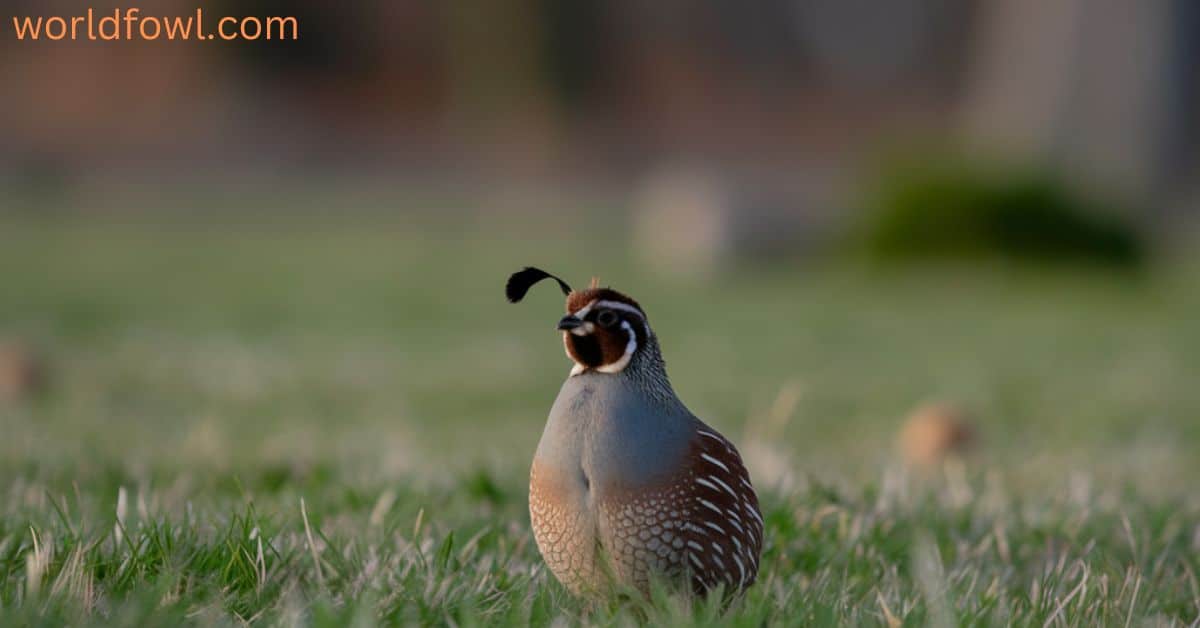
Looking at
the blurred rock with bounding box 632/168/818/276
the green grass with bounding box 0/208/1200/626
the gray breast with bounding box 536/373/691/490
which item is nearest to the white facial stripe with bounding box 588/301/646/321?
the gray breast with bounding box 536/373/691/490

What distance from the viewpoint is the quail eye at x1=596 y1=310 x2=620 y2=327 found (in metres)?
3.36

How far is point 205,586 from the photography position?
3291 mm

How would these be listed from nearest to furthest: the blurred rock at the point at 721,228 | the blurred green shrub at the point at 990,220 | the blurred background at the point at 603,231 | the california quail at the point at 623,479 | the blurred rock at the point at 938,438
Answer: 1. the california quail at the point at 623,479
2. the blurred rock at the point at 938,438
3. the blurred background at the point at 603,231
4. the blurred green shrub at the point at 990,220
5. the blurred rock at the point at 721,228

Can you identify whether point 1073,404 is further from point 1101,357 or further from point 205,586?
point 205,586

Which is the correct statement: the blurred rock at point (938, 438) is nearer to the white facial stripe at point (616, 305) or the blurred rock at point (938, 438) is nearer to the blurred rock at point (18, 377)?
the white facial stripe at point (616, 305)

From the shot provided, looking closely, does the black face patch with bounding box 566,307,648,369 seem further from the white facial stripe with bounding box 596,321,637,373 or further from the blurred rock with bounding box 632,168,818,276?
the blurred rock with bounding box 632,168,818,276

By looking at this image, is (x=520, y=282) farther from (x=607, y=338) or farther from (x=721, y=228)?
(x=721, y=228)

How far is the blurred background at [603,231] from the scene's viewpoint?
7.98 metres

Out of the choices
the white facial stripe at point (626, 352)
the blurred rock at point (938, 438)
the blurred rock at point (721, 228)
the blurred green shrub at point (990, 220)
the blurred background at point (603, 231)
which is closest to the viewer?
the white facial stripe at point (626, 352)

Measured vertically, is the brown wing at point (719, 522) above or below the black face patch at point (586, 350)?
below

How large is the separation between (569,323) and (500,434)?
14.5ft

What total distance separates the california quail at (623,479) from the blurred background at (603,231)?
1652 mm

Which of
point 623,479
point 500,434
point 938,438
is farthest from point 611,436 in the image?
point 500,434

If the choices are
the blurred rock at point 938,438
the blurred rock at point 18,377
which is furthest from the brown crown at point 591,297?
the blurred rock at point 18,377
